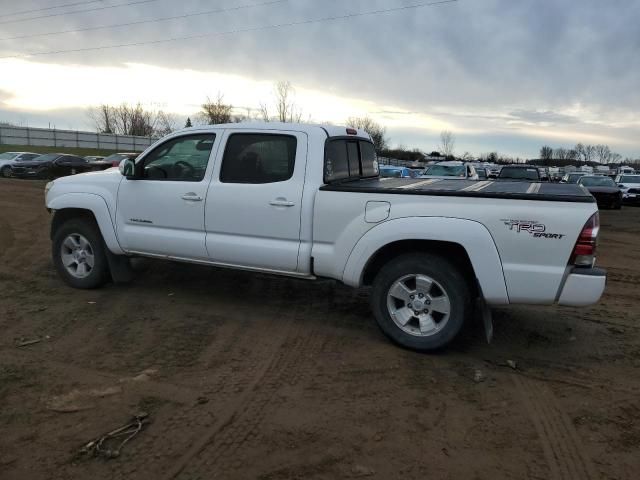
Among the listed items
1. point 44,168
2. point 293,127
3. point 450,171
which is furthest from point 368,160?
point 44,168

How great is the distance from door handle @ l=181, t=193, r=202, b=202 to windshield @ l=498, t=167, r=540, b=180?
16508 millimetres

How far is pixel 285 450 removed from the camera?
323cm

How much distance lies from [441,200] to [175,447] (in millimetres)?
2759

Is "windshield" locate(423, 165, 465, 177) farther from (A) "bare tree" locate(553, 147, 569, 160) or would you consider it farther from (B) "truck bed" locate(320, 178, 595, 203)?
(A) "bare tree" locate(553, 147, 569, 160)

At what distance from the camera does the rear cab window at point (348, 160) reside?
5.35 metres

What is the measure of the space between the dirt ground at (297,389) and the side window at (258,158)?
1.45 m

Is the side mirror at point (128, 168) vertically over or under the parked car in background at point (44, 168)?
over

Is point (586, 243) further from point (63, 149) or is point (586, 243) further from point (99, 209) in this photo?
→ point (63, 149)

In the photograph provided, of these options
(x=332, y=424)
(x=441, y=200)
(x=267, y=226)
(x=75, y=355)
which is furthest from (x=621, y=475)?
(x=75, y=355)

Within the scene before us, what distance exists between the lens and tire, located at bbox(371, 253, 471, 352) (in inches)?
178

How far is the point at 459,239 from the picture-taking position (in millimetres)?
4383

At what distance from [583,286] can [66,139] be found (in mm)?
71189

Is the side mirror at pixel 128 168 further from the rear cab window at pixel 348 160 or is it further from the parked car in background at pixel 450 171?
the parked car in background at pixel 450 171

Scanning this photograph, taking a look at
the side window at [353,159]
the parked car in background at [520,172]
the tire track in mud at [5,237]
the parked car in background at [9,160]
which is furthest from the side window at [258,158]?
the parked car in background at [9,160]
